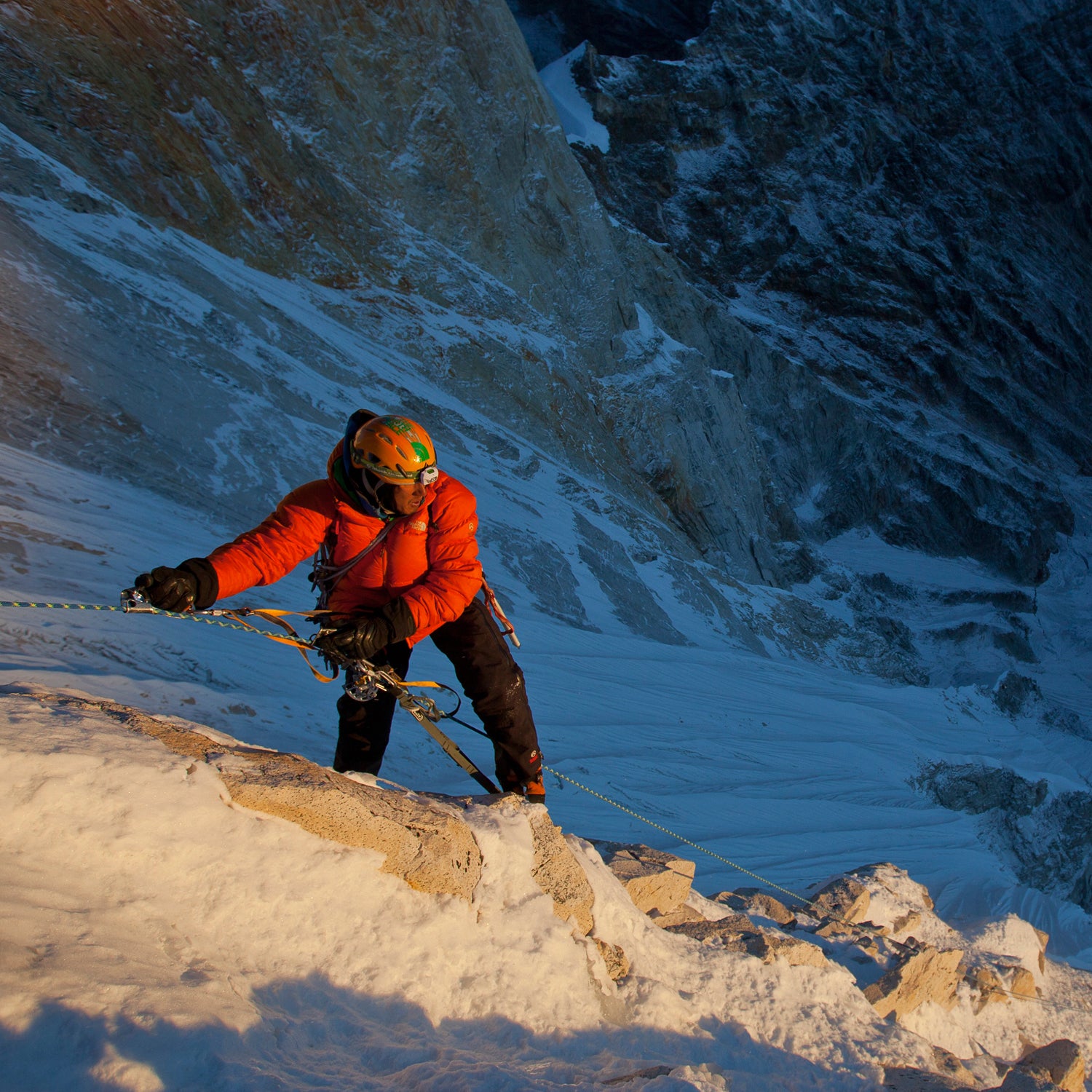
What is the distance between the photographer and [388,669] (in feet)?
12.2

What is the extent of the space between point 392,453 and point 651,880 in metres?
2.24

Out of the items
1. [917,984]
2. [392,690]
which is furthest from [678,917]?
[392,690]

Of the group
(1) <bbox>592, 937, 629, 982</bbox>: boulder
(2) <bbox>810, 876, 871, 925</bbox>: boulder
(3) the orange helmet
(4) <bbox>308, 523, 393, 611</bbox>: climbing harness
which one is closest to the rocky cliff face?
(4) <bbox>308, 523, 393, 611</bbox>: climbing harness

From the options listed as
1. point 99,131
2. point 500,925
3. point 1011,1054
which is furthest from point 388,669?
point 99,131

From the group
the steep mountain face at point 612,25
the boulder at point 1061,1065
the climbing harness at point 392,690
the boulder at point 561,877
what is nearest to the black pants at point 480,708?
the climbing harness at point 392,690

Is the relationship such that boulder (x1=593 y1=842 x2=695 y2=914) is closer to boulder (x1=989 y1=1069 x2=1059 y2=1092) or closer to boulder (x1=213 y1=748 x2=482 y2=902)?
boulder (x1=213 y1=748 x2=482 y2=902)

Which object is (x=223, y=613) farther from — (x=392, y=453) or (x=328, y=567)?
(x=392, y=453)

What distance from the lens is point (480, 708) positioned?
3951 millimetres

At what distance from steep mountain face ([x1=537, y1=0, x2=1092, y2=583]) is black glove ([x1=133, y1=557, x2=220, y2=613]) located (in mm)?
39045

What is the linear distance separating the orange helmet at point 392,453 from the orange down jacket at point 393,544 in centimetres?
13

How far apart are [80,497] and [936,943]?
321 inches

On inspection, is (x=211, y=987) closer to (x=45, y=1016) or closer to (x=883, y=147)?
(x=45, y=1016)

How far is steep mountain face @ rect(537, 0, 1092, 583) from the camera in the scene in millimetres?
41281

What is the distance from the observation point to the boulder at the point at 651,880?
3916 millimetres
